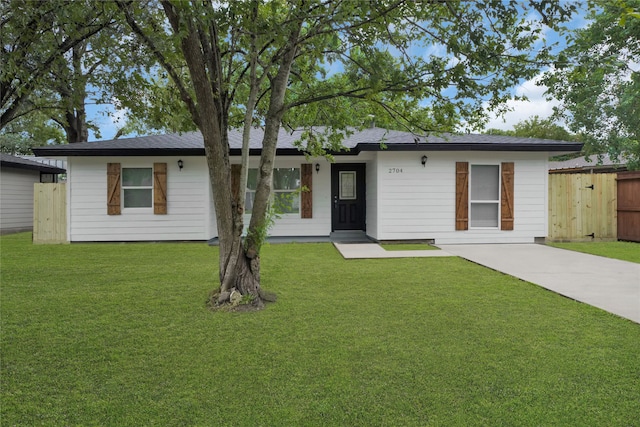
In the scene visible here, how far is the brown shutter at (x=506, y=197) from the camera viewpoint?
365 inches

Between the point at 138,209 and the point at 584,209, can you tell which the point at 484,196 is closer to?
the point at 584,209

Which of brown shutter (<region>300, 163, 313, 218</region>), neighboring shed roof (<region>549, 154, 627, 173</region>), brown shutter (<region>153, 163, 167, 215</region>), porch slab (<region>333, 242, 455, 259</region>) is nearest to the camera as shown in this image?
porch slab (<region>333, 242, 455, 259</region>)

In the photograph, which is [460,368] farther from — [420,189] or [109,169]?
[109,169]

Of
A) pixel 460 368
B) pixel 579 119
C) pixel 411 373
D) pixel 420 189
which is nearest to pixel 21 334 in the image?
pixel 411 373

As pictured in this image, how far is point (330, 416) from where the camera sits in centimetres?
204

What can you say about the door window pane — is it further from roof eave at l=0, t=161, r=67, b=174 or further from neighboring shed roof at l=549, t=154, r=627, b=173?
neighboring shed roof at l=549, t=154, r=627, b=173

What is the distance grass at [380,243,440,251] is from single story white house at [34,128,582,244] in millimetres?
206

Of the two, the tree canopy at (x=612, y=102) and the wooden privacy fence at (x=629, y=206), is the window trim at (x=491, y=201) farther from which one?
the tree canopy at (x=612, y=102)

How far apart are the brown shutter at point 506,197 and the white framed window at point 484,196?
3.7 inches

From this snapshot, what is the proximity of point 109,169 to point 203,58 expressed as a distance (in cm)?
689

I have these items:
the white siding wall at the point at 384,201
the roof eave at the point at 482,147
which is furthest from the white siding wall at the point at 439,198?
the roof eave at the point at 482,147

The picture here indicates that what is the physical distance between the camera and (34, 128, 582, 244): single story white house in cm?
916

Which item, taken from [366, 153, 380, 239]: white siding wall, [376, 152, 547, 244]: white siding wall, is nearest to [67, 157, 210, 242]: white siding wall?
[366, 153, 380, 239]: white siding wall

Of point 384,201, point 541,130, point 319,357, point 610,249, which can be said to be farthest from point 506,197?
point 541,130
